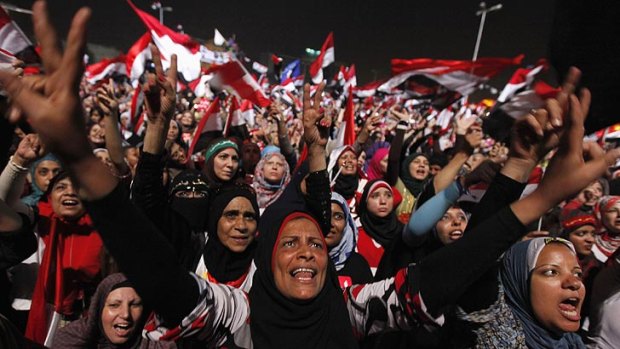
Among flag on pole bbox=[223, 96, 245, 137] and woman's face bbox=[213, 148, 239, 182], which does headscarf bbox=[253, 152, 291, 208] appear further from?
flag on pole bbox=[223, 96, 245, 137]

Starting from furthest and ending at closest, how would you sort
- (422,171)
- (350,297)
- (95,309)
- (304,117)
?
(422,171) < (304,117) < (95,309) < (350,297)

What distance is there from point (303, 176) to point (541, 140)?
172 cm

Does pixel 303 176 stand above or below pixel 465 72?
below

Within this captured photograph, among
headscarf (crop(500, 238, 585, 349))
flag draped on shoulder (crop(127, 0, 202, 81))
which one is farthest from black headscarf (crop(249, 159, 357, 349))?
flag draped on shoulder (crop(127, 0, 202, 81))

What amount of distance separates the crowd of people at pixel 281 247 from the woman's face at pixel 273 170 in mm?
553

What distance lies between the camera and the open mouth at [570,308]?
1917 mm

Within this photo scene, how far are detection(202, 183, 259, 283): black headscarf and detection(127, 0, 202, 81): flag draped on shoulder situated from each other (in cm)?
566

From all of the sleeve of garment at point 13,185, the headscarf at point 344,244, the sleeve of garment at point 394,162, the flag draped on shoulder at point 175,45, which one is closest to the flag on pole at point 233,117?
the flag draped on shoulder at point 175,45

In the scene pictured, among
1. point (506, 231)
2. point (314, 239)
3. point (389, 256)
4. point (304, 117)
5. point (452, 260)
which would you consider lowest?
point (389, 256)

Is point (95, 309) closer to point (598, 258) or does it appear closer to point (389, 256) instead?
point (389, 256)

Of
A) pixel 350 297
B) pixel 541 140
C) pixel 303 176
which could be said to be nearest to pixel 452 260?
pixel 541 140

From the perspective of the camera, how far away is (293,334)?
1735 mm

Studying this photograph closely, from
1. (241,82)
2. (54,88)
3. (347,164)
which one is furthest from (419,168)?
(54,88)

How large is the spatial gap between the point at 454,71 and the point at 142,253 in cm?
633
